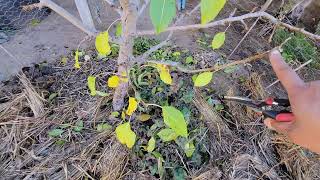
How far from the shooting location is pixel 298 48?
2.24 meters

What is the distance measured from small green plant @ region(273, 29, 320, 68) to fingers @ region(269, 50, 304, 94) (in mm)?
1234

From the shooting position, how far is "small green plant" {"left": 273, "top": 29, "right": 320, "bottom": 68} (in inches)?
87.6

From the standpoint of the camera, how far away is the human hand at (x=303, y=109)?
89 cm

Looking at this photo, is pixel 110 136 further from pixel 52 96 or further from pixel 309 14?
pixel 309 14

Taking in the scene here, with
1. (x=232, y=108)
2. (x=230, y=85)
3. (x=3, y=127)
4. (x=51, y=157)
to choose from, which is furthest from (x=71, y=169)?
(x=230, y=85)

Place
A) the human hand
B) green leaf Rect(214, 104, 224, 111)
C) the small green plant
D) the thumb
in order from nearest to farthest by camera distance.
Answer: the human hand < the thumb < green leaf Rect(214, 104, 224, 111) < the small green plant

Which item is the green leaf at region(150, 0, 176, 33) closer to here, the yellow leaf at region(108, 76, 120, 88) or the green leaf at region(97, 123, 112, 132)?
the yellow leaf at region(108, 76, 120, 88)

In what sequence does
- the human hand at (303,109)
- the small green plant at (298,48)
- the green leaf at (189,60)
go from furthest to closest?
the small green plant at (298,48) → the green leaf at (189,60) → the human hand at (303,109)

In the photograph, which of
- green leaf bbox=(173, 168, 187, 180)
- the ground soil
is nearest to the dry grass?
the ground soil

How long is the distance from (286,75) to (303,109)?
12 centimetres

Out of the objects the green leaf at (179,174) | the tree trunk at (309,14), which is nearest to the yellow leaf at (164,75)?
the green leaf at (179,174)

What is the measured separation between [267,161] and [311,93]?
601 mm

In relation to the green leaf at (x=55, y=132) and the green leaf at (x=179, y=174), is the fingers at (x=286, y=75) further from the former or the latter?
the green leaf at (x=55, y=132)

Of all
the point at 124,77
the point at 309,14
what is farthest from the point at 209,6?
the point at 309,14
